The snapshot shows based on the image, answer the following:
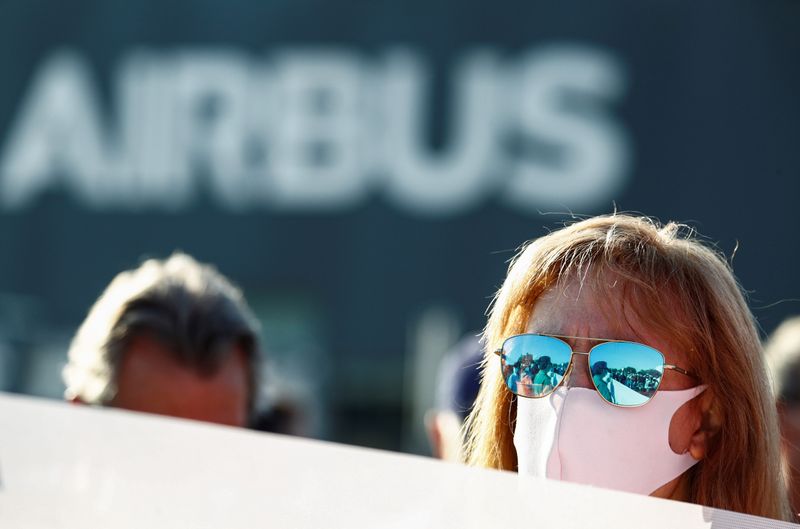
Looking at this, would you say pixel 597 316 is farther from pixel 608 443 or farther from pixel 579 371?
pixel 608 443

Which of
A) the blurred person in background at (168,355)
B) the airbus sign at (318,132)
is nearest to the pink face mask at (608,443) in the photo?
the blurred person in background at (168,355)

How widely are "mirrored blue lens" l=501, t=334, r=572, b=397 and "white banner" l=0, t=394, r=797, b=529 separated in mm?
293

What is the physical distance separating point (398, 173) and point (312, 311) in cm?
121

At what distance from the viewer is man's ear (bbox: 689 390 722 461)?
170cm

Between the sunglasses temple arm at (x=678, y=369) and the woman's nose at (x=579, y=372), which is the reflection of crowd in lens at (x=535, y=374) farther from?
the sunglasses temple arm at (x=678, y=369)

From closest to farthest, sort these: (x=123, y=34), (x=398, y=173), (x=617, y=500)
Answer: (x=617, y=500)
(x=398, y=173)
(x=123, y=34)

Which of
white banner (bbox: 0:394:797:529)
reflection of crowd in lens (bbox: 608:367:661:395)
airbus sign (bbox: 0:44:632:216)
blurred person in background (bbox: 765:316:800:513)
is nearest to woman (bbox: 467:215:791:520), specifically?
reflection of crowd in lens (bbox: 608:367:661:395)

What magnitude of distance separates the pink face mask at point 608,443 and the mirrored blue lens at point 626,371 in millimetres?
22

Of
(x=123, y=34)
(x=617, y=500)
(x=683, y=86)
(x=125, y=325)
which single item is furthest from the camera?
(x=123, y=34)

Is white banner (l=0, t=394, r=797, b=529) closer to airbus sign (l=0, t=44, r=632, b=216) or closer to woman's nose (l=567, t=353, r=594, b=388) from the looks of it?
woman's nose (l=567, t=353, r=594, b=388)

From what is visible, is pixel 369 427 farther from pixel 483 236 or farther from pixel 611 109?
pixel 611 109

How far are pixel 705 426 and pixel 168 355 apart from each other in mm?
1482

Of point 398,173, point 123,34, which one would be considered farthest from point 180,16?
point 398,173

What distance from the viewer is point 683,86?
24.8ft
